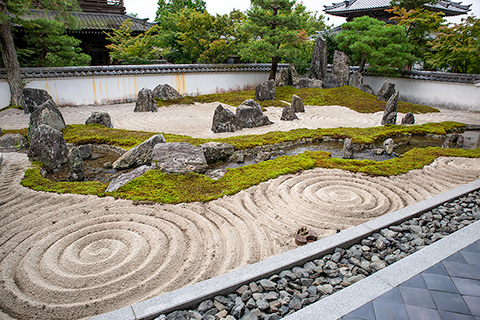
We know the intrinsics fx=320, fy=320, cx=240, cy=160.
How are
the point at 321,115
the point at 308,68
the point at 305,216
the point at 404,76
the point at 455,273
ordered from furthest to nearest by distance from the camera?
the point at 308,68
the point at 404,76
the point at 321,115
the point at 305,216
the point at 455,273

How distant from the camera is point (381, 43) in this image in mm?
20797

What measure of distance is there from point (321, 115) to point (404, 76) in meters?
9.50

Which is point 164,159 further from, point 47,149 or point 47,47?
point 47,47

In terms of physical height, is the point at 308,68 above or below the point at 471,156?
above

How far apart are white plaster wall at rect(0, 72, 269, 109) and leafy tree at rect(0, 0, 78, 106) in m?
0.52

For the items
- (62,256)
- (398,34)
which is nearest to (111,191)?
(62,256)

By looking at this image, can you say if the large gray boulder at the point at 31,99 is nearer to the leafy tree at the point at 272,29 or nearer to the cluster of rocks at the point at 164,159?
the cluster of rocks at the point at 164,159

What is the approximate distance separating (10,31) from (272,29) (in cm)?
1448

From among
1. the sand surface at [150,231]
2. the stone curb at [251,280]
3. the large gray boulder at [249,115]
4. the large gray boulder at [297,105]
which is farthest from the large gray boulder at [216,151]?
the large gray boulder at [297,105]

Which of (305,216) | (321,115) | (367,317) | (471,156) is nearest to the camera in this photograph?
(367,317)

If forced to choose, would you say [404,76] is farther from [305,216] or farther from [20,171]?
[20,171]

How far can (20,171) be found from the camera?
8094 millimetres

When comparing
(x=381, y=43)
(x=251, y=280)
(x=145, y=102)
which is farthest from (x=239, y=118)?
(x=381, y=43)

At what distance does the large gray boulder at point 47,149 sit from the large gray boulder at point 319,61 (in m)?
18.4
